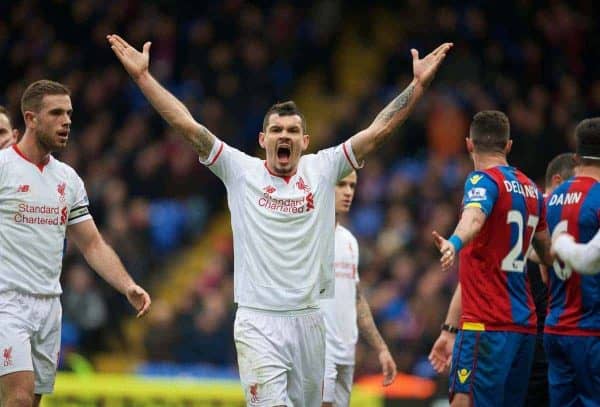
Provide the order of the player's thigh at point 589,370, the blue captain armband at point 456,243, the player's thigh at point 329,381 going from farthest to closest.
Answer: the player's thigh at point 329,381
the player's thigh at point 589,370
the blue captain armband at point 456,243

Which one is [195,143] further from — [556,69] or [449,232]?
[556,69]

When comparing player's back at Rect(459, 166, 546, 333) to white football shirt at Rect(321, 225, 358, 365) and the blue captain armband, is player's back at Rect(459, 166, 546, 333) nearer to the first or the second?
the blue captain armband

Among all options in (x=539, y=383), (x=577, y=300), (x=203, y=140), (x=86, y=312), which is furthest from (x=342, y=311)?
(x=86, y=312)

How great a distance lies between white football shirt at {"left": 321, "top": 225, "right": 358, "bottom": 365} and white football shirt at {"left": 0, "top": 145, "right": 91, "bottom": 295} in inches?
101

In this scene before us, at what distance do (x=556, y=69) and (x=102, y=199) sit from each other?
698 cm

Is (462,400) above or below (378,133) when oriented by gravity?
below

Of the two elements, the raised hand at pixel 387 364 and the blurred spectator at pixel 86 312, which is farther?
the blurred spectator at pixel 86 312

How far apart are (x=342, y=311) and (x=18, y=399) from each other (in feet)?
10.3

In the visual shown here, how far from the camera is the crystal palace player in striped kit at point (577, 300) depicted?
27.2 ft

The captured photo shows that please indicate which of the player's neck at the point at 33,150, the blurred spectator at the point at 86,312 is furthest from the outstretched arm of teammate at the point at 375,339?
the blurred spectator at the point at 86,312

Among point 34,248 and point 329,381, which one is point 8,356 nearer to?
point 34,248

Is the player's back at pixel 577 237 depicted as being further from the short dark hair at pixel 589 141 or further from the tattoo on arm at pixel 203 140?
the tattoo on arm at pixel 203 140

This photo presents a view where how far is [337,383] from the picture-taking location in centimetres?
1073

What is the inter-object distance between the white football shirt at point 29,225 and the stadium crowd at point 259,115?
264 inches
